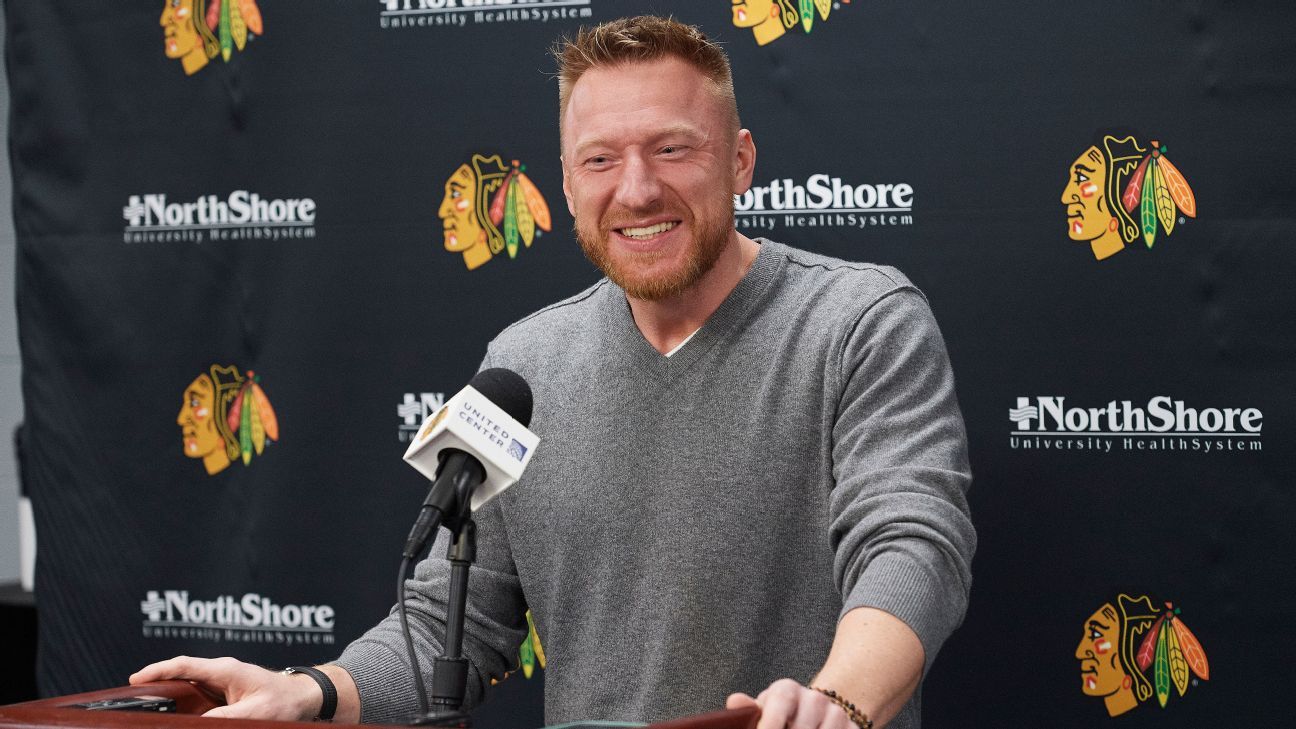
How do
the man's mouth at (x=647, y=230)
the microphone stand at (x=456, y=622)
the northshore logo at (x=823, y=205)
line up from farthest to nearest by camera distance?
the northshore logo at (x=823, y=205), the man's mouth at (x=647, y=230), the microphone stand at (x=456, y=622)

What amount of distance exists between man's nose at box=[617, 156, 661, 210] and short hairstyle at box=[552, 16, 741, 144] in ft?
0.47

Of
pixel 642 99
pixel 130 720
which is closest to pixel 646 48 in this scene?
pixel 642 99

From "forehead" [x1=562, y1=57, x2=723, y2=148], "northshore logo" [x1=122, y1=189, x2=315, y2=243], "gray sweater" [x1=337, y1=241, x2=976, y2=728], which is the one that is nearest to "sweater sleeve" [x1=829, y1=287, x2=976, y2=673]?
"gray sweater" [x1=337, y1=241, x2=976, y2=728]

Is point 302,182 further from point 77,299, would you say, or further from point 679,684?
point 679,684

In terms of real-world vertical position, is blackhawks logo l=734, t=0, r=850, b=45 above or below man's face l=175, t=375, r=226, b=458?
above

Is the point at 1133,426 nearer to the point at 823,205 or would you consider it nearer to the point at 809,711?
the point at 823,205

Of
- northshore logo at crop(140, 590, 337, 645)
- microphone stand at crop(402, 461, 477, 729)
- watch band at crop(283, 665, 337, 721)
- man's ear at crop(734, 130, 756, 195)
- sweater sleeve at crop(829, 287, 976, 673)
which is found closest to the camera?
microphone stand at crop(402, 461, 477, 729)

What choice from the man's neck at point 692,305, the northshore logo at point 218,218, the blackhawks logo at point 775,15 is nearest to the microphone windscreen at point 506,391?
the man's neck at point 692,305

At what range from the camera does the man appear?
1678 mm

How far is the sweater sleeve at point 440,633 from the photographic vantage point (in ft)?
5.34

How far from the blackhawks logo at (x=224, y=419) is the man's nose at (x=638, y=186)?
122 centimetres

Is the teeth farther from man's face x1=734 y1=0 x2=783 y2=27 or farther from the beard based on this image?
man's face x1=734 y1=0 x2=783 y2=27

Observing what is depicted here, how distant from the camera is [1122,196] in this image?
7.22 feet

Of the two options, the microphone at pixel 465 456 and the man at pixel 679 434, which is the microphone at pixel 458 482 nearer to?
the microphone at pixel 465 456
